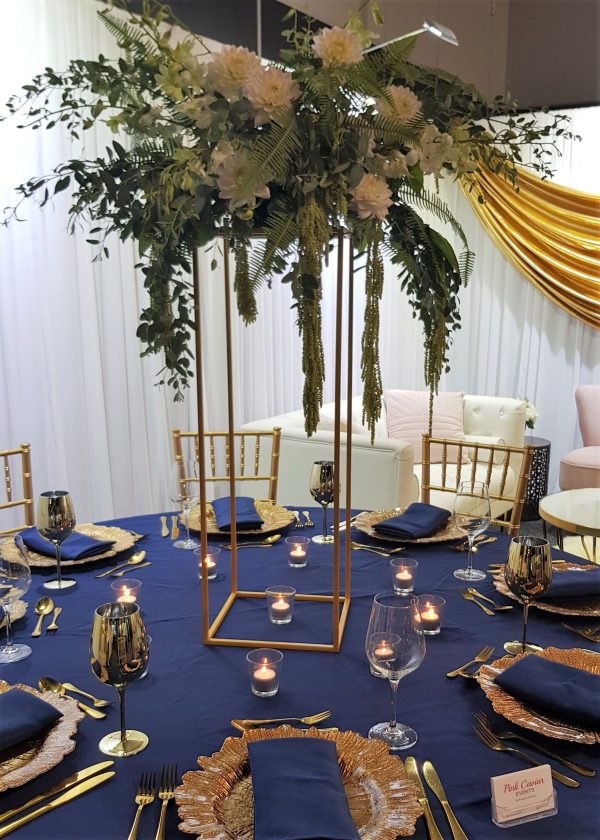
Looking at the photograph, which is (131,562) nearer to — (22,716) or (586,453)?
(22,716)

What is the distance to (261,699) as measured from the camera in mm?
1147

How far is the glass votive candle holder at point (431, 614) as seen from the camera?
1359 millimetres

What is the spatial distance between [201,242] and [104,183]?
0.19m

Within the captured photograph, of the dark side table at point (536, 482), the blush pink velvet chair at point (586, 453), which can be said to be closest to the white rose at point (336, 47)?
the dark side table at point (536, 482)

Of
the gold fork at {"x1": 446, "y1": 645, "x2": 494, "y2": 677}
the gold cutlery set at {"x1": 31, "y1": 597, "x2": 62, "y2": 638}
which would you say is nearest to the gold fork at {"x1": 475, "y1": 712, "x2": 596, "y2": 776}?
the gold fork at {"x1": 446, "y1": 645, "x2": 494, "y2": 677}

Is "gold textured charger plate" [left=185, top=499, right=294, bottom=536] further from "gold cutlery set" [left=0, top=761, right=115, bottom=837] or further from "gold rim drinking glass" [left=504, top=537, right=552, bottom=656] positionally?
"gold cutlery set" [left=0, top=761, right=115, bottom=837]

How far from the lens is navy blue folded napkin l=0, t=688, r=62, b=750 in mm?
990

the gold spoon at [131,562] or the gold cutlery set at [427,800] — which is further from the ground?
the gold spoon at [131,562]

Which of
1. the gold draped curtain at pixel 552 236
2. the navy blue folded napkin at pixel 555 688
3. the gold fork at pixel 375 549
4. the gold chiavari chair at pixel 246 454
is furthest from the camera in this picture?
the gold draped curtain at pixel 552 236

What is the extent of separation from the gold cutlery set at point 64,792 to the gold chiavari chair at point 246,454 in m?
0.74

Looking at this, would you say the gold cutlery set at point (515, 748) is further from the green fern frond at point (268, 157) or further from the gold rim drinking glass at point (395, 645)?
the green fern frond at point (268, 157)

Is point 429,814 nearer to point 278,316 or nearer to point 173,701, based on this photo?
point 173,701

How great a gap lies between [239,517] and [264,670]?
31.0 inches

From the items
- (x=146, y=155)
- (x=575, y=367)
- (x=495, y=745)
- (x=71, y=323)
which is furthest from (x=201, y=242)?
(x=575, y=367)
